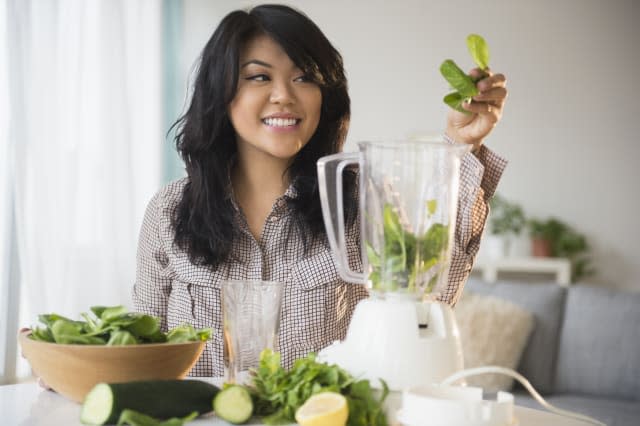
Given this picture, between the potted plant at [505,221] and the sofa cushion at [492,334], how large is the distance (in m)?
1.90

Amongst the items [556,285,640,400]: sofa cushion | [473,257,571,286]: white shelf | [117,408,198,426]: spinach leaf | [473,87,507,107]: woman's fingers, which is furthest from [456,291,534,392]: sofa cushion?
[117,408,198,426]: spinach leaf

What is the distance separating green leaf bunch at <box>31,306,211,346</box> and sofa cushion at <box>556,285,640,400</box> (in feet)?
→ 7.40

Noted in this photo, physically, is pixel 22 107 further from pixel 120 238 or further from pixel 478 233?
pixel 478 233

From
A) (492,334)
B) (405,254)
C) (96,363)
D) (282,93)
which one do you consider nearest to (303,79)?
(282,93)

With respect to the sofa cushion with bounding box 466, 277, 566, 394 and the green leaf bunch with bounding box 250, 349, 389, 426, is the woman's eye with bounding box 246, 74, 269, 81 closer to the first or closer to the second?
the green leaf bunch with bounding box 250, 349, 389, 426

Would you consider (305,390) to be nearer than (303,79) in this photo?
Yes

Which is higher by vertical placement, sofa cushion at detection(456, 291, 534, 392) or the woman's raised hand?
the woman's raised hand

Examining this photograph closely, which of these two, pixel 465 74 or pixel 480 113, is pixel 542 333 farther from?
pixel 465 74

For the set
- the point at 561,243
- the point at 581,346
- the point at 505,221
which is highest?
the point at 505,221

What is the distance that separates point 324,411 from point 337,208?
1.16 ft

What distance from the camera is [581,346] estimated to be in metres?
2.99

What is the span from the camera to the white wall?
495cm

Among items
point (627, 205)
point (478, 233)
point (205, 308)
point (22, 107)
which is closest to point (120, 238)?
point (22, 107)

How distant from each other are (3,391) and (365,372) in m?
0.54
